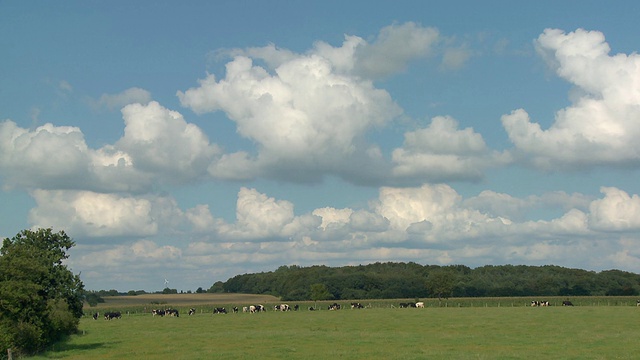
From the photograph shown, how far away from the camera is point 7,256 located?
48969 millimetres

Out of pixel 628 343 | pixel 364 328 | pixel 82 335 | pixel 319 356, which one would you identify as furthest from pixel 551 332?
pixel 82 335

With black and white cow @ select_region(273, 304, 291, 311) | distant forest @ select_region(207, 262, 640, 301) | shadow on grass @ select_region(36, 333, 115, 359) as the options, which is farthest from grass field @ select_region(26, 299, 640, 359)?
distant forest @ select_region(207, 262, 640, 301)

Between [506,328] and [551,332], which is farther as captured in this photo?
[506,328]

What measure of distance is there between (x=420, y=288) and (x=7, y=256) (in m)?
145

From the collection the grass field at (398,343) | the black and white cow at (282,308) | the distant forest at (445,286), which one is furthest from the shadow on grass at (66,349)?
the distant forest at (445,286)

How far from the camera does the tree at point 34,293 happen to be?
44.8 meters

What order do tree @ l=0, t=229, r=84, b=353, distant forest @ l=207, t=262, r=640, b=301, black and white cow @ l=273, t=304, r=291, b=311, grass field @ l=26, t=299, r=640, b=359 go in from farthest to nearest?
distant forest @ l=207, t=262, r=640, b=301, black and white cow @ l=273, t=304, r=291, b=311, tree @ l=0, t=229, r=84, b=353, grass field @ l=26, t=299, r=640, b=359

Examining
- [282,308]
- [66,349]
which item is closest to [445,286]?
[282,308]

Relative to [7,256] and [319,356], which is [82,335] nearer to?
[7,256]

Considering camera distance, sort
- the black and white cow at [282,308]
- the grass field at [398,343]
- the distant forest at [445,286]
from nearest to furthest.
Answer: the grass field at [398,343] → the black and white cow at [282,308] → the distant forest at [445,286]

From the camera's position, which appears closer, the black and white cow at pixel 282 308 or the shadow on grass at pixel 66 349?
the shadow on grass at pixel 66 349

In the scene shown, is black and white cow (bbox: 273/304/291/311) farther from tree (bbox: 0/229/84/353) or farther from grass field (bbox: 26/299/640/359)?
tree (bbox: 0/229/84/353)

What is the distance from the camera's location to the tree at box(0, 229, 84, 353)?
1762 inches

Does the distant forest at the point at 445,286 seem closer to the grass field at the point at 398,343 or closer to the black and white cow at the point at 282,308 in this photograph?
the black and white cow at the point at 282,308
